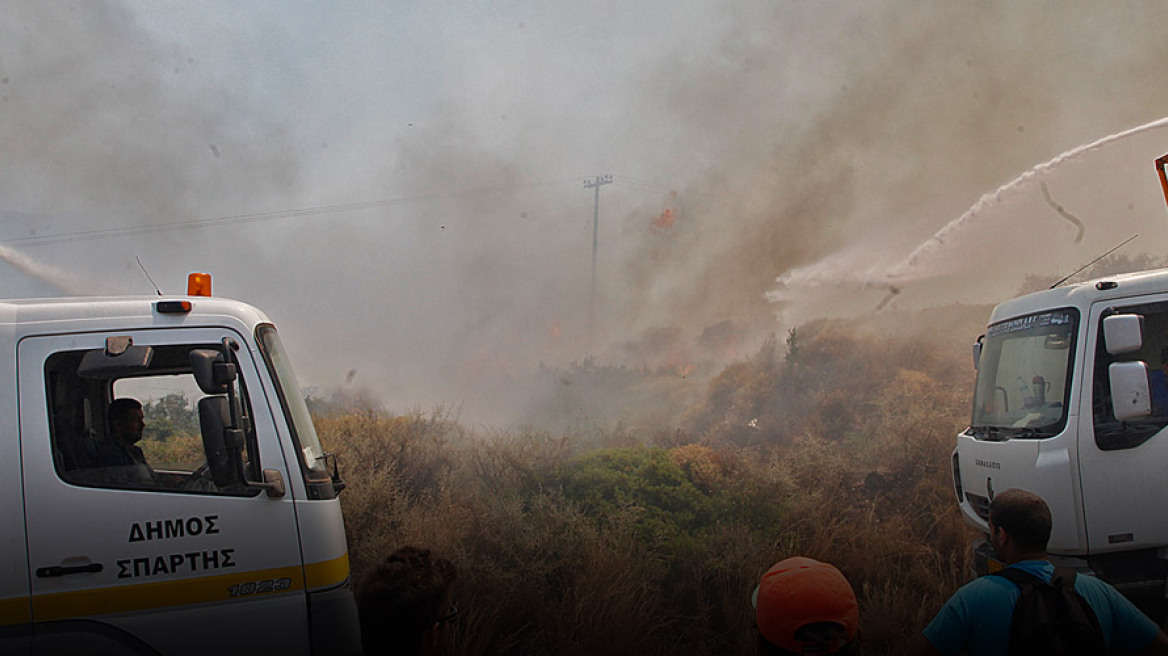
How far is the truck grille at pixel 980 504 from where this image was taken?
572cm

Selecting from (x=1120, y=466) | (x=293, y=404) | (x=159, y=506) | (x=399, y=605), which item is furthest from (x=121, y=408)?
(x=1120, y=466)

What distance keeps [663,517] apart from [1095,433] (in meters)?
4.46

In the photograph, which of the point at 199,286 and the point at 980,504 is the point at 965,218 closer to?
the point at 980,504

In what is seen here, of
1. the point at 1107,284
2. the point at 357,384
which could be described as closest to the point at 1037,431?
the point at 1107,284

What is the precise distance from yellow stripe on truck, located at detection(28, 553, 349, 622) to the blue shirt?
3085 millimetres

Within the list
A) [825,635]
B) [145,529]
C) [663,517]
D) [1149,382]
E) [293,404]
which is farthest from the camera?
[663,517]

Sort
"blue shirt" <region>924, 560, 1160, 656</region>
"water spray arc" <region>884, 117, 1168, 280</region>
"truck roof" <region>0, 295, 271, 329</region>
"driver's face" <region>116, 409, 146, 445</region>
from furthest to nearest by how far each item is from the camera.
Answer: "water spray arc" <region>884, 117, 1168, 280</region> → "driver's face" <region>116, 409, 146, 445</region> → "truck roof" <region>0, 295, 271, 329</region> → "blue shirt" <region>924, 560, 1160, 656</region>

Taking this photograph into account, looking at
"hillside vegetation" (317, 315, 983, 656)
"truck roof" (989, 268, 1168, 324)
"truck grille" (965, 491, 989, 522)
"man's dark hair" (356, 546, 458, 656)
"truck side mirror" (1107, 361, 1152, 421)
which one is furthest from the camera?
"hillside vegetation" (317, 315, 983, 656)

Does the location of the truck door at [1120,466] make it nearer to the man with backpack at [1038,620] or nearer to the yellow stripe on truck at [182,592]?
the man with backpack at [1038,620]

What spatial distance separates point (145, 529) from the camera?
3725 millimetres

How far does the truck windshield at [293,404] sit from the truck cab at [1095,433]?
188 inches

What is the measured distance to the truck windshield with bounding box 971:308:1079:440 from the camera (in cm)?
533

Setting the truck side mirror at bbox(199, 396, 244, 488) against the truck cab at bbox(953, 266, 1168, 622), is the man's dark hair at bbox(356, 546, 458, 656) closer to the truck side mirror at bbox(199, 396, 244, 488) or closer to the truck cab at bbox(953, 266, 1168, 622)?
the truck side mirror at bbox(199, 396, 244, 488)

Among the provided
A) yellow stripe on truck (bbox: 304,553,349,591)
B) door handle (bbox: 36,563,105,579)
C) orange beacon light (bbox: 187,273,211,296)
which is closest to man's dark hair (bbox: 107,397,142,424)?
orange beacon light (bbox: 187,273,211,296)
